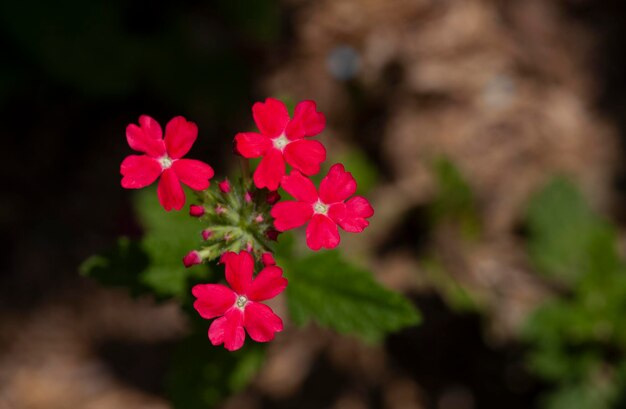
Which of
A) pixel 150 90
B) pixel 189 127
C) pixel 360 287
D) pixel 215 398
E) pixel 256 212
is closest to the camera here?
pixel 189 127

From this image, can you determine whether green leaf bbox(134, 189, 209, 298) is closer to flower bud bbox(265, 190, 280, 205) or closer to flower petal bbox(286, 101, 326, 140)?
flower bud bbox(265, 190, 280, 205)

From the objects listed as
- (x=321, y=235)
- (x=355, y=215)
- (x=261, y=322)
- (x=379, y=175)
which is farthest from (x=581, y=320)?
(x=261, y=322)

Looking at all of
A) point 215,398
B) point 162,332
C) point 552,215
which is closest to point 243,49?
point 162,332

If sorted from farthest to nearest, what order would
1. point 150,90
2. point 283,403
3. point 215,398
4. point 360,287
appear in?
point 150,90
point 283,403
point 215,398
point 360,287

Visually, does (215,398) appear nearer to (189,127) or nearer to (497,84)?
(189,127)

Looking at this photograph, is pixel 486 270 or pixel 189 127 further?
pixel 486 270

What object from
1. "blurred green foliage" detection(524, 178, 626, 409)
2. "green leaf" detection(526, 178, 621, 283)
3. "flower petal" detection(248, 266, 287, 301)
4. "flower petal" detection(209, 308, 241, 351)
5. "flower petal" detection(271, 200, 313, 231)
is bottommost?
"flower petal" detection(209, 308, 241, 351)

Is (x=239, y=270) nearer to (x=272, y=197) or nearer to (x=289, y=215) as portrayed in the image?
(x=289, y=215)

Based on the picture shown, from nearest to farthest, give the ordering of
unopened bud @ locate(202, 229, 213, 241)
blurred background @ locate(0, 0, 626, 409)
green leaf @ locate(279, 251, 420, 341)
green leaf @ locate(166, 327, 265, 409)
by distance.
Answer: unopened bud @ locate(202, 229, 213, 241)
green leaf @ locate(279, 251, 420, 341)
green leaf @ locate(166, 327, 265, 409)
blurred background @ locate(0, 0, 626, 409)

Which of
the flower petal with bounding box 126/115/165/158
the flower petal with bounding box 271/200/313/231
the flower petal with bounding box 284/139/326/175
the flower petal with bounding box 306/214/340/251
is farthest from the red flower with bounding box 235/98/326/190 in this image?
the flower petal with bounding box 126/115/165/158
